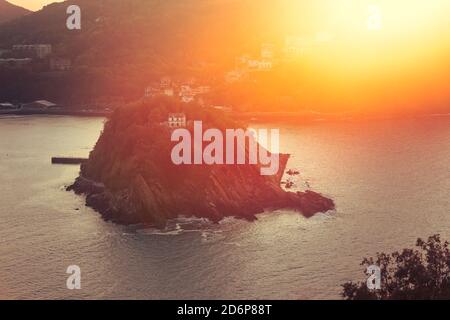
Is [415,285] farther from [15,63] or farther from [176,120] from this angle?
[15,63]

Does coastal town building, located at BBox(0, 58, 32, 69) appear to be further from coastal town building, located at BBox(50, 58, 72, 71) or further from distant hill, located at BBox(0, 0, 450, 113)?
coastal town building, located at BBox(50, 58, 72, 71)

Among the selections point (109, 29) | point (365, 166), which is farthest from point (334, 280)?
point (109, 29)

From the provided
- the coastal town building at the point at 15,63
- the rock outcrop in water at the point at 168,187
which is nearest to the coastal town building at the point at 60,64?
the coastal town building at the point at 15,63

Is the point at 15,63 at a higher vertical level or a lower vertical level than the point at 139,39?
lower

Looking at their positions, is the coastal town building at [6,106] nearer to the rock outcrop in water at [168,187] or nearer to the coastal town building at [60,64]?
the coastal town building at [60,64]

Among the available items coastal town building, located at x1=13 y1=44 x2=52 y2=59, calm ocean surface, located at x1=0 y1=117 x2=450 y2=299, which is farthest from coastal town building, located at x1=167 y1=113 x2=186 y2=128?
coastal town building, located at x1=13 y1=44 x2=52 y2=59

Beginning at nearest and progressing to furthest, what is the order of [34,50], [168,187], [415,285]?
[415,285] → [168,187] → [34,50]

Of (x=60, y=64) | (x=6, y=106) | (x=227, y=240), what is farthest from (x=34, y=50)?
(x=227, y=240)
